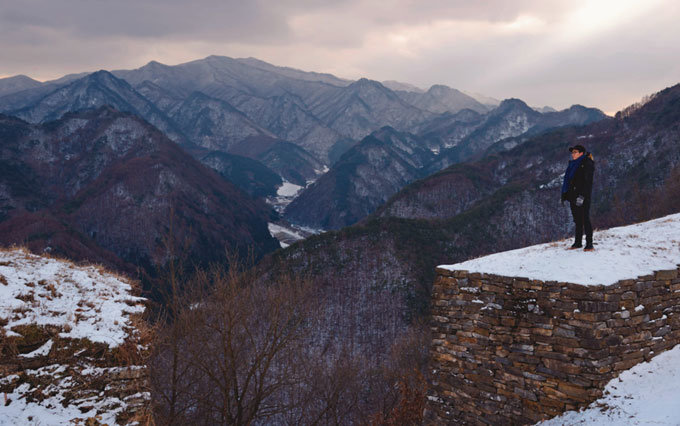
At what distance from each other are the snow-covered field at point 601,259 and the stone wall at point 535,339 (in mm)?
236

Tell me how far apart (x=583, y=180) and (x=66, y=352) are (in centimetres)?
1336

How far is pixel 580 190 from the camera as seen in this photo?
10062 mm

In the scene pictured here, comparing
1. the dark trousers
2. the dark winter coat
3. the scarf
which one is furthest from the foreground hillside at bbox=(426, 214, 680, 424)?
the scarf

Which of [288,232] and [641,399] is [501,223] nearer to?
[641,399]

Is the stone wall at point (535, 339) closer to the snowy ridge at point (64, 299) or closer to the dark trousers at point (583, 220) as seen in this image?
the dark trousers at point (583, 220)

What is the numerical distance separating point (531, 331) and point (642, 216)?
53.2 meters

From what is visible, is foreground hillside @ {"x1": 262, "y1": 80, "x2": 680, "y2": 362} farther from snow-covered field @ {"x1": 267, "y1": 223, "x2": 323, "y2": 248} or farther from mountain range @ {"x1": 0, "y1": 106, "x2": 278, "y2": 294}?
snow-covered field @ {"x1": 267, "y1": 223, "x2": 323, "y2": 248}

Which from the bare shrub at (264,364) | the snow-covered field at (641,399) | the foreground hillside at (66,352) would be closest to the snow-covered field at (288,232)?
the bare shrub at (264,364)

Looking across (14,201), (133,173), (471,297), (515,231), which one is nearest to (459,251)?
(515,231)

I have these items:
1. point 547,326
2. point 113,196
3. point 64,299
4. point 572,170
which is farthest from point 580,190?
point 113,196

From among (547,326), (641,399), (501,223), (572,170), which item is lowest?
(501,223)

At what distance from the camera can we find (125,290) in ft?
41.2

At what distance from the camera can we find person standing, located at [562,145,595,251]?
991cm

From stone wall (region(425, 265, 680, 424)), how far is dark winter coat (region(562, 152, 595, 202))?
2.58 m
